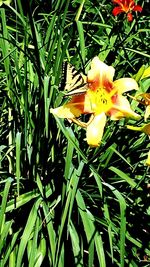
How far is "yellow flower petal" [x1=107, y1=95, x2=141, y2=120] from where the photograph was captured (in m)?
1.00

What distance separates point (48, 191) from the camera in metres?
1.52

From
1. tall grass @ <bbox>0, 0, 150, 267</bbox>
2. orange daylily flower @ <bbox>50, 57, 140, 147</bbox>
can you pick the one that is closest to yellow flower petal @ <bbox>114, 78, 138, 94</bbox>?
orange daylily flower @ <bbox>50, 57, 140, 147</bbox>

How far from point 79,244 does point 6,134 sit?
20.8 inches

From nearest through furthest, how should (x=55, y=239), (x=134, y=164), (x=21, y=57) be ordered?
(x=55, y=239)
(x=134, y=164)
(x=21, y=57)

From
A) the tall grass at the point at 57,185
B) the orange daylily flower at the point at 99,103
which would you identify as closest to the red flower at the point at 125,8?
the tall grass at the point at 57,185

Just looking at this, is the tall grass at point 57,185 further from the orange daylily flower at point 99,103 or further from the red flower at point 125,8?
the red flower at point 125,8

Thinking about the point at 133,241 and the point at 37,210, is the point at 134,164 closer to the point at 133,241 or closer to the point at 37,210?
the point at 133,241

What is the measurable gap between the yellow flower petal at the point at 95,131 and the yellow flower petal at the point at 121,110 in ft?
0.10

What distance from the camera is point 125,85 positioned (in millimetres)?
1029

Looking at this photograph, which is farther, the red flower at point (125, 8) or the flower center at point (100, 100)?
the red flower at point (125, 8)

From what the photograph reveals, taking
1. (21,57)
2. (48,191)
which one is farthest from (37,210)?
(21,57)

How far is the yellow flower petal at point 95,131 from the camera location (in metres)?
0.97

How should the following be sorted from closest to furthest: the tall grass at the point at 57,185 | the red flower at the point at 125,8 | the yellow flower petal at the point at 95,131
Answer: the yellow flower petal at the point at 95,131 < the tall grass at the point at 57,185 < the red flower at the point at 125,8

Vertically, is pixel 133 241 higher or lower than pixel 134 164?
lower
